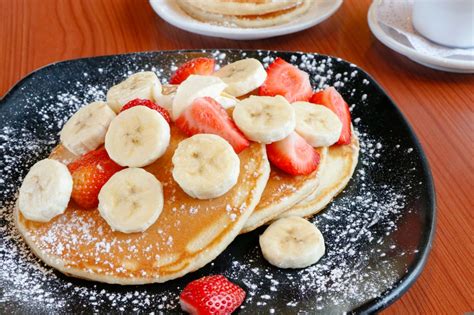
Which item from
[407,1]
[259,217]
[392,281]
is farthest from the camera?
[407,1]

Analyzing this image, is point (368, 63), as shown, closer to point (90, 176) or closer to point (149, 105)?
point (149, 105)

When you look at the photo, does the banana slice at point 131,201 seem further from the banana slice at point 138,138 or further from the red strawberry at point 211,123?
the red strawberry at point 211,123

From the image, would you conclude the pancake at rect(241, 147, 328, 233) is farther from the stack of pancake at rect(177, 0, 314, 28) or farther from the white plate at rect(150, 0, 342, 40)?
the stack of pancake at rect(177, 0, 314, 28)

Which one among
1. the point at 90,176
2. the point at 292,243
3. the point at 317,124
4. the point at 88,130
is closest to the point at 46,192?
the point at 90,176

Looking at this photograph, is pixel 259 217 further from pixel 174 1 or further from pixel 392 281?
pixel 174 1

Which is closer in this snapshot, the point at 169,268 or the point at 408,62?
the point at 169,268

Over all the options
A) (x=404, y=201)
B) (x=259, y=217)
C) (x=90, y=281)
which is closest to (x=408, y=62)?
(x=404, y=201)

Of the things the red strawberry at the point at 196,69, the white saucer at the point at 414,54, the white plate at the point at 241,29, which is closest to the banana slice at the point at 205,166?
the red strawberry at the point at 196,69
